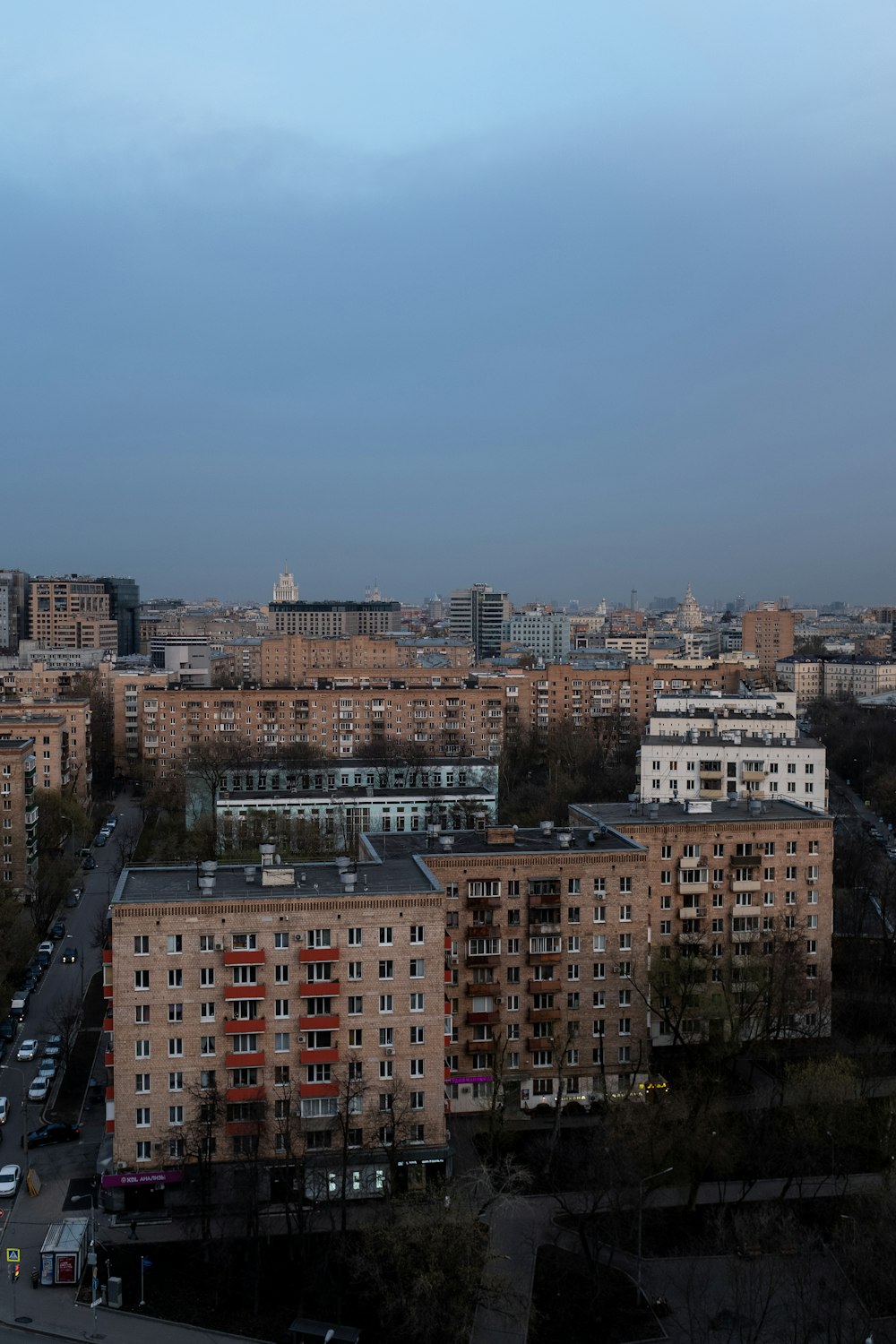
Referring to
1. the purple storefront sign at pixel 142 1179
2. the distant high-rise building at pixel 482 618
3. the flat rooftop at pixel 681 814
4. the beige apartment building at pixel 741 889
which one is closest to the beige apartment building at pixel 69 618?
the distant high-rise building at pixel 482 618

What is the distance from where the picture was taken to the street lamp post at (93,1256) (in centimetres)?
2059

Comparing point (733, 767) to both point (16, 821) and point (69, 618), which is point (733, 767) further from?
point (69, 618)

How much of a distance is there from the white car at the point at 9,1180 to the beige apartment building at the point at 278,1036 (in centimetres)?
211

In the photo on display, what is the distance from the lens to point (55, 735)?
195 ft

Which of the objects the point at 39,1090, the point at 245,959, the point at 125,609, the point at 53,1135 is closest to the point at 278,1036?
the point at 245,959

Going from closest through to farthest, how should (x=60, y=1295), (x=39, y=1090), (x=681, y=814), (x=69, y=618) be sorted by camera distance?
(x=60, y=1295) < (x=39, y=1090) < (x=681, y=814) < (x=69, y=618)

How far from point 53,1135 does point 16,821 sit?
23.6 m

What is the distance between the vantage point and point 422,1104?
987 inches

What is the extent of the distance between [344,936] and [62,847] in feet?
124

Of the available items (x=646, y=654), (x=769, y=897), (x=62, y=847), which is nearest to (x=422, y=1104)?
(x=769, y=897)

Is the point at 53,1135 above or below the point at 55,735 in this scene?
below

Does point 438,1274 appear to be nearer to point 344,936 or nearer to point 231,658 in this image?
point 344,936

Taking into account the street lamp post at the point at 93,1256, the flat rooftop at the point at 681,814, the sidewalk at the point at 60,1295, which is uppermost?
the flat rooftop at the point at 681,814

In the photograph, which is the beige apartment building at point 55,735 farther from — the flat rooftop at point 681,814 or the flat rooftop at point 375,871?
the flat rooftop at point 681,814
